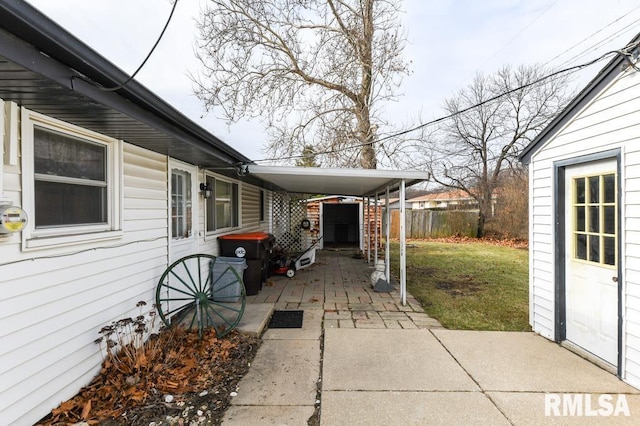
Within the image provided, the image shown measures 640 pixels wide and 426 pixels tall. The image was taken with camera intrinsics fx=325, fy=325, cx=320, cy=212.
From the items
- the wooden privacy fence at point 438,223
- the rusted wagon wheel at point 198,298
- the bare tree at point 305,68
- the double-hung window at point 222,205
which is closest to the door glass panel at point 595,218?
the rusted wagon wheel at point 198,298

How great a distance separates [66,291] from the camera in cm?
256

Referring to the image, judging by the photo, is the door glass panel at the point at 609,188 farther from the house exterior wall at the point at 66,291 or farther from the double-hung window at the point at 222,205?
the double-hung window at the point at 222,205

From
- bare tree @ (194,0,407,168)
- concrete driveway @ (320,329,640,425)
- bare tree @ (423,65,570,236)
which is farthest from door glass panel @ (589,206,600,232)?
bare tree @ (423,65,570,236)

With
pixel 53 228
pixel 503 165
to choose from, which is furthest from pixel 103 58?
pixel 503 165

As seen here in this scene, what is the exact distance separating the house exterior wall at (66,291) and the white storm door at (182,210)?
0.42m

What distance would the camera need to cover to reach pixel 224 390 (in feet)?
9.18

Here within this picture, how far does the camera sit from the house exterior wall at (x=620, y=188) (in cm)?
277

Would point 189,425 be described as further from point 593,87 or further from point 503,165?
point 503,165

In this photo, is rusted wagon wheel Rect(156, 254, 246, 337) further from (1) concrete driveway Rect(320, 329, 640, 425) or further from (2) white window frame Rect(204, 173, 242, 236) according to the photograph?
(1) concrete driveway Rect(320, 329, 640, 425)

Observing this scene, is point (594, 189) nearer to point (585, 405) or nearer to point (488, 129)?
point (585, 405)

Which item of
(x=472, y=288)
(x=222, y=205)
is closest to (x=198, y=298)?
(x=222, y=205)

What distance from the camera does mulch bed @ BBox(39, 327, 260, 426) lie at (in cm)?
240

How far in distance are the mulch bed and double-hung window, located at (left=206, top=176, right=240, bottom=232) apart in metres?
2.60

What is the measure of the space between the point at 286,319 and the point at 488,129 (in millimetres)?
17221
